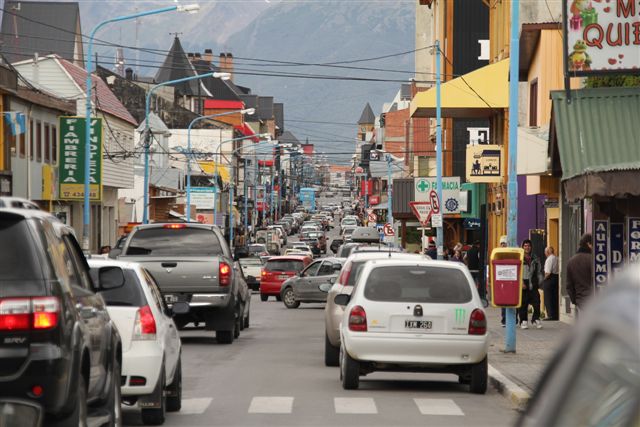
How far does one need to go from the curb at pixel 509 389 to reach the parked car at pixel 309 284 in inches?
907

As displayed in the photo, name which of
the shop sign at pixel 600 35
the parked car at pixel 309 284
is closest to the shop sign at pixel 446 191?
the parked car at pixel 309 284

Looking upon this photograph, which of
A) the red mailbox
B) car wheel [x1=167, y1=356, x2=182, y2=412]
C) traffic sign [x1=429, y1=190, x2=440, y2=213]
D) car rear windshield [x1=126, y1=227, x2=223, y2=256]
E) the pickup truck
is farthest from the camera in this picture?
traffic sign [x1=429, y1=190, x2=440, y2=213]

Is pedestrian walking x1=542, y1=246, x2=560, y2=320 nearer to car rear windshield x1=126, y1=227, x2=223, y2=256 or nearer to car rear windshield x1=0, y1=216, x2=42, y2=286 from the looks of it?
car rear windshield x1=126, y1=227, x2=223, y2=256

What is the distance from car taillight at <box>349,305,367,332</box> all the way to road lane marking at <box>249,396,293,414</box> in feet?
3.89

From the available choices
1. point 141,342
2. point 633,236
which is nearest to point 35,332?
point 141,342

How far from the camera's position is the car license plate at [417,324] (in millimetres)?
16750

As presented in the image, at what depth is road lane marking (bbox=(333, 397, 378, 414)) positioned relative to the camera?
1503 cm

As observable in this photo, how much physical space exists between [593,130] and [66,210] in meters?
36.7

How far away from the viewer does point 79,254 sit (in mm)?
10438

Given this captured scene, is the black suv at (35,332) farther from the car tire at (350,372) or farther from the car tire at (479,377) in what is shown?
the car tire at (479,377)

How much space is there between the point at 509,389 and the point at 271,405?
2980 mm

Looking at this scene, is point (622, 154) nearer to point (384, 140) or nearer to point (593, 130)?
point (593, 130)

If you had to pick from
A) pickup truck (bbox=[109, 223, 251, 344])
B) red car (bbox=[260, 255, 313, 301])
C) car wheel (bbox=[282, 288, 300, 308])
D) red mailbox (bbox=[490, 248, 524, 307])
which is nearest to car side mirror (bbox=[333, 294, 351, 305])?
red mailbox (bbox=[490, 248, 524, 307])

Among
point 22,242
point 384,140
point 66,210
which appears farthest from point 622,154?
point 384,140
